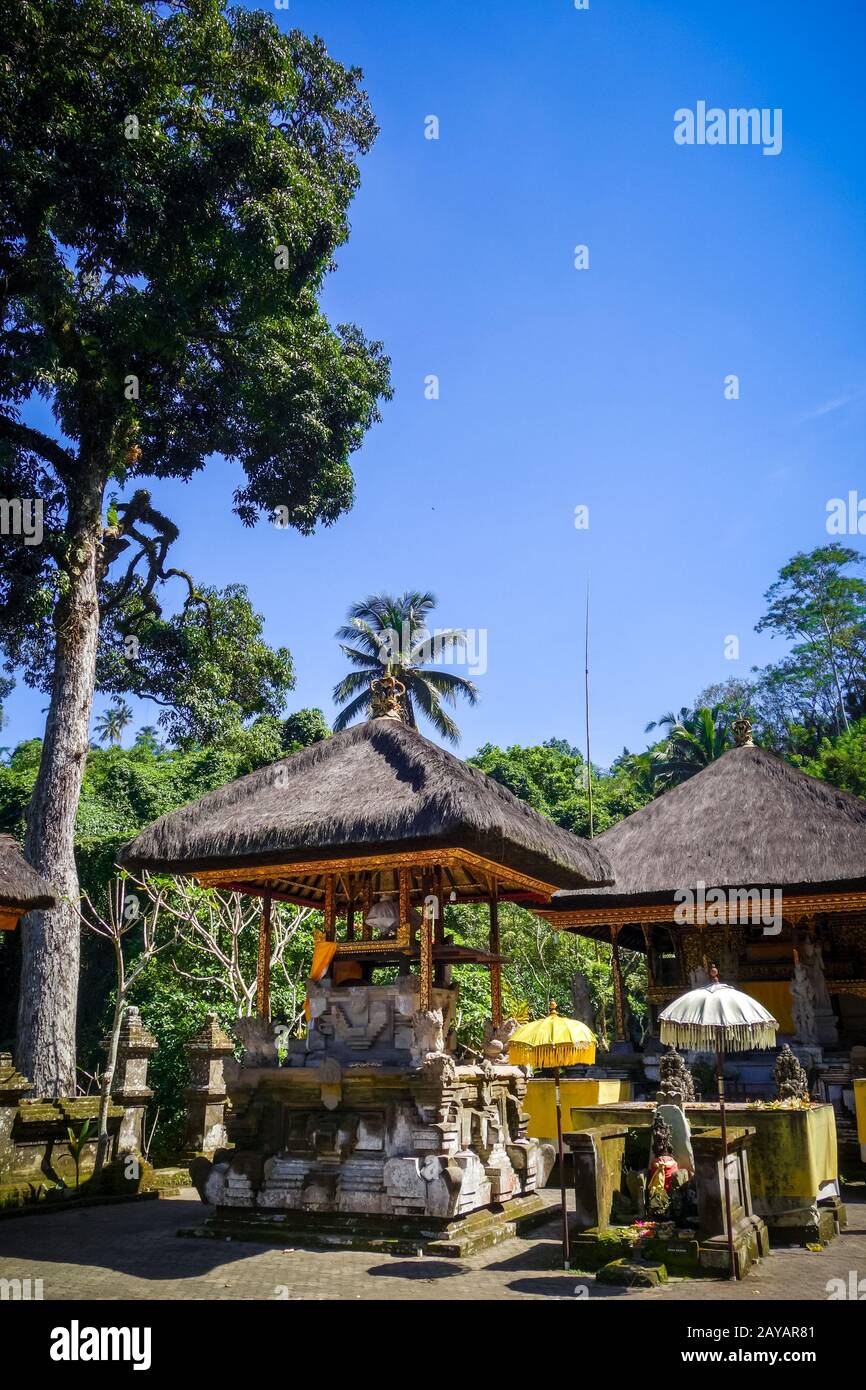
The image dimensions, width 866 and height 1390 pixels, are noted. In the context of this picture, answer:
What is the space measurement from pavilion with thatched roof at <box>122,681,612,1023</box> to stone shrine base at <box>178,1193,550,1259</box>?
207 cm

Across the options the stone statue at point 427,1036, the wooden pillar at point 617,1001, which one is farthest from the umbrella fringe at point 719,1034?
the wooden pillar at point 617,1001

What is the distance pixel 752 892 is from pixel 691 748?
24636mm

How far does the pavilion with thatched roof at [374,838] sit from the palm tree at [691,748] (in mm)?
26946

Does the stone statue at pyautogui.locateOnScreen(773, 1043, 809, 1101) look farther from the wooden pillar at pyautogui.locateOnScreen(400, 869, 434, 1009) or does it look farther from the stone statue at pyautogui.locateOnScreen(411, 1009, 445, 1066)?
the wooden pillar at pyautogui.locateOnScreen(400, 869, 434, 1009)

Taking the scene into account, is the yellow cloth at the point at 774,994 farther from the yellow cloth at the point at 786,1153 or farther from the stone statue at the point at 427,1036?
the stone statue at the point at 427,1036

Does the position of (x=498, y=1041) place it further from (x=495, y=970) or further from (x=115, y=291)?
(x=115, y=291)

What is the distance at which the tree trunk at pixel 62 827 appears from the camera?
52.2ft

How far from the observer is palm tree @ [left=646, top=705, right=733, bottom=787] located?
125ft

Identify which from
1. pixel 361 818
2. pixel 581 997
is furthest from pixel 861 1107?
pixel 361 818

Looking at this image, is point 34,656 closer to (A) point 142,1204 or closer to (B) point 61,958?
(B) point 61,958

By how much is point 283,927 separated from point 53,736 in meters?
5.63

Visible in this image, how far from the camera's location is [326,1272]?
320 inches

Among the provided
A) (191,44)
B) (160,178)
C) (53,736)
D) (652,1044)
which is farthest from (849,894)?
(191,44)

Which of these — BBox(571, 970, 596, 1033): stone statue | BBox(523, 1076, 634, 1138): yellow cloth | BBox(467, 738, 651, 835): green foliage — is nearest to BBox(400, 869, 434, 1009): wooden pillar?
BBox(523, 1076, 634, 1138): yellow cloth
